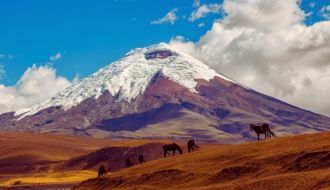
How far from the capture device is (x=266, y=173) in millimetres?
54094

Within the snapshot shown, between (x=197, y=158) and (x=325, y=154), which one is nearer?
(x=325, y=154)

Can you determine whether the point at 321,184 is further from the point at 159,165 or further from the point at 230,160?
the point at 159,165

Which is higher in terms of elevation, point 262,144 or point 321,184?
point 262,144

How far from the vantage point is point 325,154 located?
5269 centimetres

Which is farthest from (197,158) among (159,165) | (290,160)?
(290,160)

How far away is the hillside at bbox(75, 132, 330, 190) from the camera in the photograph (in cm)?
4722

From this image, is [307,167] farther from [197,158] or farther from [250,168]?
[197,158]

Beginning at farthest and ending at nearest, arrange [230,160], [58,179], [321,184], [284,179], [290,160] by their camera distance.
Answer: [58,179] → [230,160] → [290,160] → [284,179] → [321,184]

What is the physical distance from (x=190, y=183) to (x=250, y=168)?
21.6 ft

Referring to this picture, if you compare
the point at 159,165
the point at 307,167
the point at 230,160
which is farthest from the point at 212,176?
the point at 159,165

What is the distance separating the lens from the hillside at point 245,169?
Answer: 47219 millimetres

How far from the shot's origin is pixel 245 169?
57.4m

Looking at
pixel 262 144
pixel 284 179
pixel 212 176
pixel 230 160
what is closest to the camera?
pixel 284 179

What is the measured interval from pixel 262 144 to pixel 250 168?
12.7 meters
